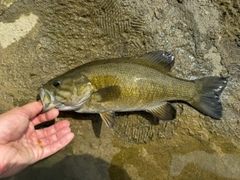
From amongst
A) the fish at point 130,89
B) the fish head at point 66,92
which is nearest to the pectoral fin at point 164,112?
the fish at point 130,89

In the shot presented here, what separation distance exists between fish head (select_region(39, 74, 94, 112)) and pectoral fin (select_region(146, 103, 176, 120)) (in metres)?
0.78

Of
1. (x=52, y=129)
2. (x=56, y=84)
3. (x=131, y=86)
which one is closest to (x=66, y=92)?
(x=56, y=84)

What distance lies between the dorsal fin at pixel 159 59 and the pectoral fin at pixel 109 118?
663 mm

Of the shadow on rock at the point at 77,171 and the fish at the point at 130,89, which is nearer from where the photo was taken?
the fish at the point at 130,89

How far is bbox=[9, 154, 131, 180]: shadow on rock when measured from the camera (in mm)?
3396

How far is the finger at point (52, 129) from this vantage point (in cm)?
314

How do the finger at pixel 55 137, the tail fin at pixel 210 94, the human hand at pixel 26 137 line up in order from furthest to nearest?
1. the tail fin at pixel 210 94
2. the finger at pixel 55 137
3. the human hand at pixel 26 137

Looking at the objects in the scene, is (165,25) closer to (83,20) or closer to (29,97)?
(83,20)

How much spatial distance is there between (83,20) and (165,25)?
960mm

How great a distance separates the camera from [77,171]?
3.41 metres

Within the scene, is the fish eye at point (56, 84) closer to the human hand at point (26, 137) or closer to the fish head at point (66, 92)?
the fish head at point (66, 92)

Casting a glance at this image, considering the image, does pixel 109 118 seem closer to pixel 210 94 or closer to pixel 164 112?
pixel 164 112

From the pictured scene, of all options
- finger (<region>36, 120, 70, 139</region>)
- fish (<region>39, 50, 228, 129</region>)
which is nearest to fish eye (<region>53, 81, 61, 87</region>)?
fish (<region>39, 50, 228, 129</region>)

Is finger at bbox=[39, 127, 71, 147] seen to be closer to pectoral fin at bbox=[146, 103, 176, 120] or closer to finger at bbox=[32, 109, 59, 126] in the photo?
finger at bbox=[32, 109, 59, 126]
